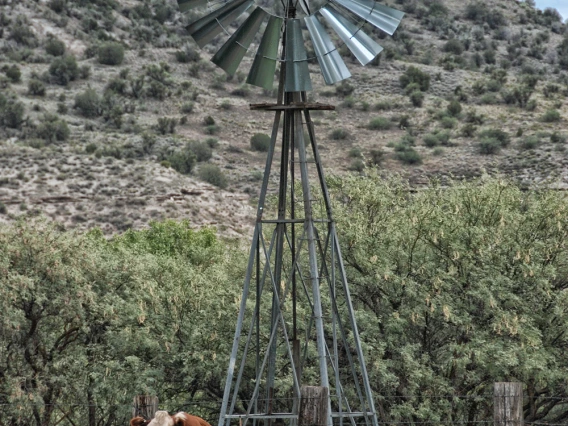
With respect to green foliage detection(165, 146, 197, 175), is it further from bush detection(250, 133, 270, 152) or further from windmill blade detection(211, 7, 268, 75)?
windmill blade detection(211, 7, 268, 75)

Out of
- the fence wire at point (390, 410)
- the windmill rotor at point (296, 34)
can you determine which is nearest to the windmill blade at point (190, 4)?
the windmill rotor at point (296, 34)

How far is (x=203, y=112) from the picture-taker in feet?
241

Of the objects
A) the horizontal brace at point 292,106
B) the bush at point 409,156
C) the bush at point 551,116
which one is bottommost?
the bush at point 409,156

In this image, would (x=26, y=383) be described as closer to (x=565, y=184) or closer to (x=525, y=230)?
(x=525, y=230)

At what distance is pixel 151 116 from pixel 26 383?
51.2 meters

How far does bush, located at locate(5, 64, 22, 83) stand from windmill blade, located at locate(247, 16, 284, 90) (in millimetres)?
61454

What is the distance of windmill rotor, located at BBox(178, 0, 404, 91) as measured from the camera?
11.3m

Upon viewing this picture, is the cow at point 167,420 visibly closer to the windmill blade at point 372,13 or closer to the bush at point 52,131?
the windmill blade at point 372,13

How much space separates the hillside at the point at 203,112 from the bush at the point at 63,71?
0.13 m

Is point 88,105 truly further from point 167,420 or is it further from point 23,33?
point 167,420

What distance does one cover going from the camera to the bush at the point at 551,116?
67312 mm

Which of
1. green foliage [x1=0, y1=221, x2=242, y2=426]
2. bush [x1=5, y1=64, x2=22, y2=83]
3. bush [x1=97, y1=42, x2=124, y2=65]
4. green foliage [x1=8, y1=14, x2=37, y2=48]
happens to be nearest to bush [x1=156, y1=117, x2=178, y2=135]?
bush [x1=97, y1=42, x2=124, y2=65]

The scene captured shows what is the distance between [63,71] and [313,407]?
220 ft

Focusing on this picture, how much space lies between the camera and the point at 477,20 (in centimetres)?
9281
